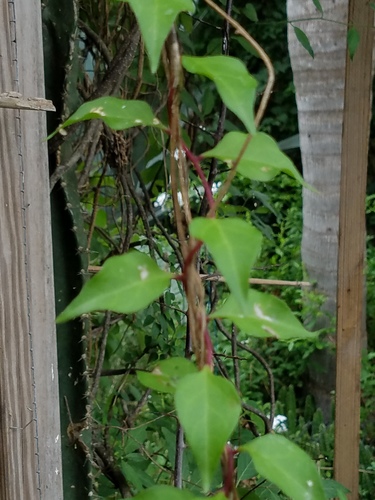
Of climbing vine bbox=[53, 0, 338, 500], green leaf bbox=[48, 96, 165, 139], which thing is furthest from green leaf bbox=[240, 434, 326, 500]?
green leaf bbox=[48, 96, 165, 139]

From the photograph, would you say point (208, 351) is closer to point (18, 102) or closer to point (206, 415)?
point (206, 415)

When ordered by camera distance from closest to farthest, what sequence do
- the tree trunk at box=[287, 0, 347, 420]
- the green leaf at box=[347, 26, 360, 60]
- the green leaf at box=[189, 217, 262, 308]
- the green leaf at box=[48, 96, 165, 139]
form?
the green leaf at box=[189, 217, 262, 308], the green leaf at box=[48, 96, 165, 139], the green leaf at box=[347, 26, 360, 60], the tree trunk at box=[287, 0, 347, 420]

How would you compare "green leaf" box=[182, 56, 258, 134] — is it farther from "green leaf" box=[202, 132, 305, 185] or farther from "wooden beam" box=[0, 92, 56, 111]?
"wooden beam" box=[0, 92, 56, 111]

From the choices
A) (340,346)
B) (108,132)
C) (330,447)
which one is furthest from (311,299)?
(108,132)

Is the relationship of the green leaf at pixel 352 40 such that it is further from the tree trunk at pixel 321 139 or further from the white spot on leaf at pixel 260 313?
the white spot on leaf at pixel 260 313

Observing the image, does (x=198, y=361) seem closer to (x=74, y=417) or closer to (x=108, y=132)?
(x=74, y=417)

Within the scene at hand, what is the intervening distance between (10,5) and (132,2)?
204 millimetres

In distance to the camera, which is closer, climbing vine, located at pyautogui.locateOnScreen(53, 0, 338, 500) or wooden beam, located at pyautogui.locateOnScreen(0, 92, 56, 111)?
climbing vine, located at pyautogui.locateOnScreen(53, 0, 338, 500)

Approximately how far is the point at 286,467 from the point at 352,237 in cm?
72

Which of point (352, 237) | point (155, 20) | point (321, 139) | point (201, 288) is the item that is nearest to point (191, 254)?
point (201, 288)

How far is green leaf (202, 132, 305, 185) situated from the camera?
1.39 ft

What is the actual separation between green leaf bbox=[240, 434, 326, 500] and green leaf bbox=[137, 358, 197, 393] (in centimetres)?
6

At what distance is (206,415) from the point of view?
0.36 m

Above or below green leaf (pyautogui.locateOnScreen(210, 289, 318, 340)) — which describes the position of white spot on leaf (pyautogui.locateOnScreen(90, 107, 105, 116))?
above
